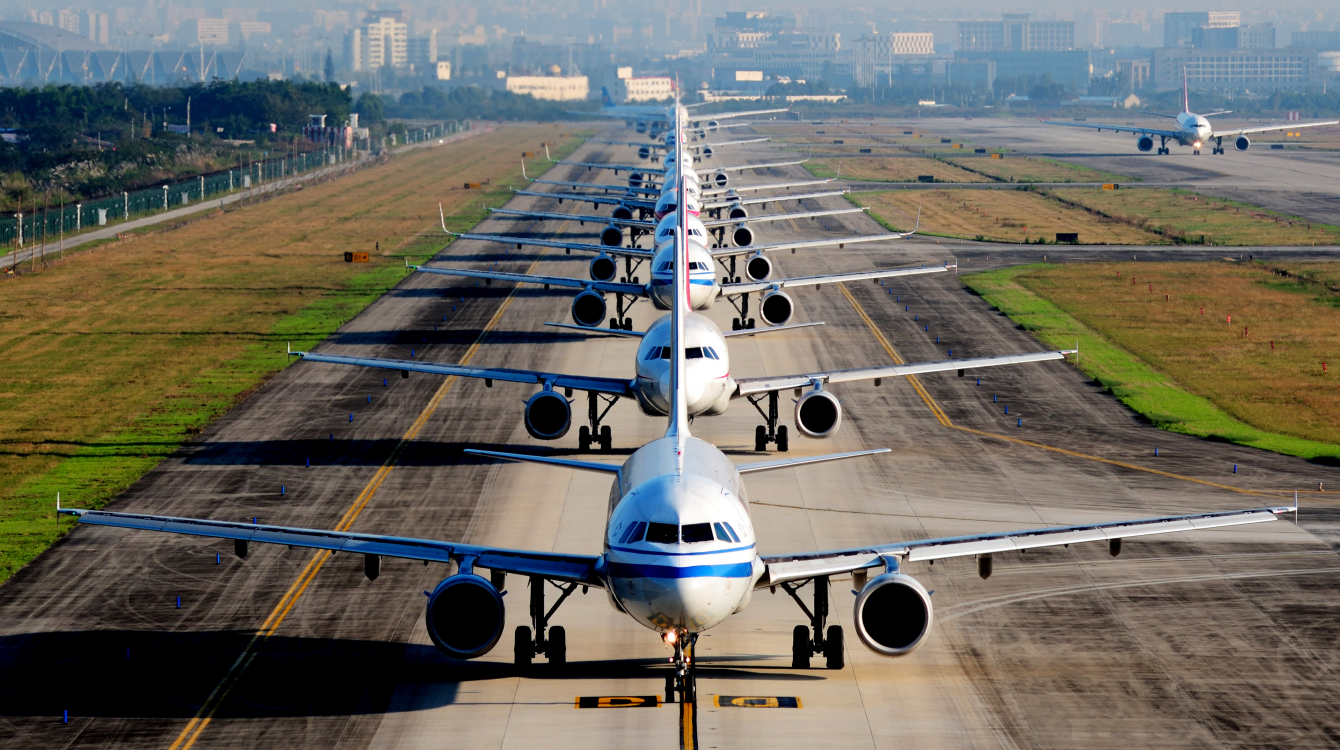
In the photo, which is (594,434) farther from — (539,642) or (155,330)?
(155,330)

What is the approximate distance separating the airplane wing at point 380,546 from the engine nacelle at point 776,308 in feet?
149

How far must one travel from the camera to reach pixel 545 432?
50.6m

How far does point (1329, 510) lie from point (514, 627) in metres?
27.3

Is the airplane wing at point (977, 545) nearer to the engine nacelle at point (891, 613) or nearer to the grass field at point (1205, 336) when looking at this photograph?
the engine nacelle at point (891, 613)

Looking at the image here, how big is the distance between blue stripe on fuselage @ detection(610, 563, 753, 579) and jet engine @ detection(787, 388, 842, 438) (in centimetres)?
2350

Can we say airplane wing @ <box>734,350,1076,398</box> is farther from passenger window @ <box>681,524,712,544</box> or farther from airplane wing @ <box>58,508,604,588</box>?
passenger window @ <box>681,524,712,544</box>

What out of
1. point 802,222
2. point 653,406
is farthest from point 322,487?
point 802,222

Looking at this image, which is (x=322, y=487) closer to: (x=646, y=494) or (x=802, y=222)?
(x=646, y=494)

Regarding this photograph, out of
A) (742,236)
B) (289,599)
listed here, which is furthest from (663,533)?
(742,236)

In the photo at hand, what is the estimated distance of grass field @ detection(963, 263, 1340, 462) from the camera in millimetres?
60406

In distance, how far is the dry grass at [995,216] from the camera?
125938mm

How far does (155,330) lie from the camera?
268ft

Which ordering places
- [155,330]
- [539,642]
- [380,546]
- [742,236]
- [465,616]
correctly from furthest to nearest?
[742,236] < [155,330] < [539,642] < [380,546] < [465,616]

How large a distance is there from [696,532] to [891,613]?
4.44 m
